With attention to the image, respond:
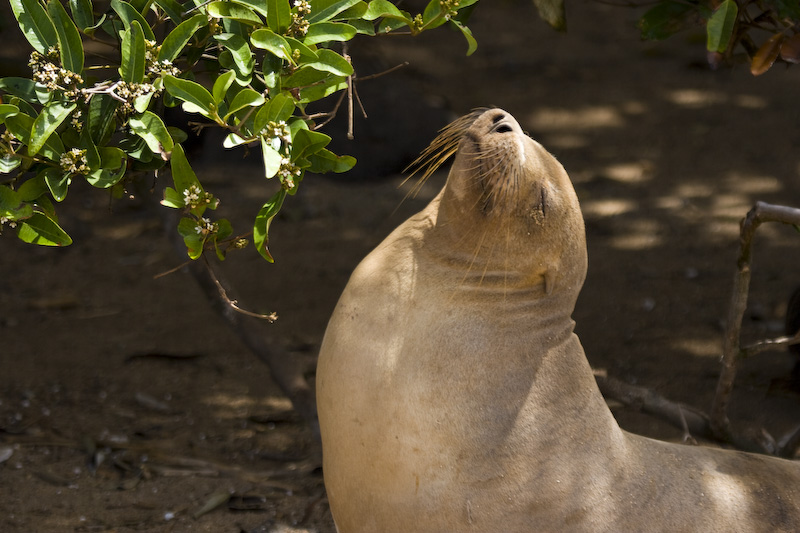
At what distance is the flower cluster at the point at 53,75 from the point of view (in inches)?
70.6

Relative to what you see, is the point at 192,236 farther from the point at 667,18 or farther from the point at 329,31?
the point at 667,18

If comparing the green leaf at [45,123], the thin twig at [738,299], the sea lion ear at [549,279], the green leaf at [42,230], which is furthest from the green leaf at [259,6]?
the thin twig at [738,299]

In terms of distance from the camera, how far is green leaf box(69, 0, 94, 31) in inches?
77.8

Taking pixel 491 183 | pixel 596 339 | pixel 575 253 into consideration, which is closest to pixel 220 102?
pixel 491 183

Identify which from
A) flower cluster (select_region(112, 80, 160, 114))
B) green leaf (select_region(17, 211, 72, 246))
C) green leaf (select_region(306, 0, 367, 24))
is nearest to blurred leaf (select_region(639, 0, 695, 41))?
green leaf (select_region(306, 0, 367, 24))

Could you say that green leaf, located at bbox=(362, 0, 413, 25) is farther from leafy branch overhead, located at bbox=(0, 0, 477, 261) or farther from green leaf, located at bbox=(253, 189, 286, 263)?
green leaf, located at bbox=(253, 189, 286, 263)

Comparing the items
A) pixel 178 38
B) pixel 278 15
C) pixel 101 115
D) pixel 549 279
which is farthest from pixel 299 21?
pixel 549 279

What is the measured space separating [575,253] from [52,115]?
4.11 ft

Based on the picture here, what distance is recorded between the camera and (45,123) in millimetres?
1774

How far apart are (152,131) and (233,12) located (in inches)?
11.8

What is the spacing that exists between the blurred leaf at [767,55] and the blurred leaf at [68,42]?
1783 mm

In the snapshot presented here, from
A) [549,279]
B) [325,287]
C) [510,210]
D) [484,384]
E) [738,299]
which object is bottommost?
[325,287]

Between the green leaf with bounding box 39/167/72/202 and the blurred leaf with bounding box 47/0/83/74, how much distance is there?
22 centimetres

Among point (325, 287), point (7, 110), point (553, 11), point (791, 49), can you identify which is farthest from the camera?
point (325, 287)
